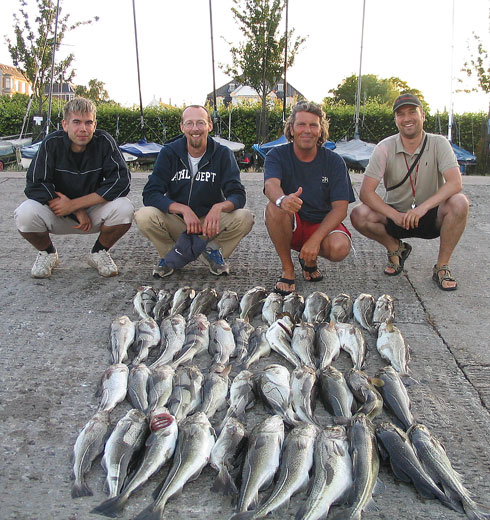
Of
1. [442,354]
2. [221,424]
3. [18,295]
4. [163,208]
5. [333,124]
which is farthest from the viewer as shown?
[333,124]

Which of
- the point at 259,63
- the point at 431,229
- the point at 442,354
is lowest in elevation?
the point at 442,354

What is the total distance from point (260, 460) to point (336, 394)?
740mm

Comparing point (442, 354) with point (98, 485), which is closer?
point (98, 485)

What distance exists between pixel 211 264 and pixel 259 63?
1703 centimetres

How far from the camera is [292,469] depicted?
237 centimetres

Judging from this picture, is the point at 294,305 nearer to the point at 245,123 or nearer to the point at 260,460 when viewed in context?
the point at 260,460

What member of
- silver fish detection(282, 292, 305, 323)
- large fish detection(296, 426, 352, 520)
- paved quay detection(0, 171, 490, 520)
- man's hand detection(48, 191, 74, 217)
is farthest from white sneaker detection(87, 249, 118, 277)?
large fish detection(296, 426, 352, 520)

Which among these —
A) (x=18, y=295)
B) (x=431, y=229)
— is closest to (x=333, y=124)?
(x=431, y=229)

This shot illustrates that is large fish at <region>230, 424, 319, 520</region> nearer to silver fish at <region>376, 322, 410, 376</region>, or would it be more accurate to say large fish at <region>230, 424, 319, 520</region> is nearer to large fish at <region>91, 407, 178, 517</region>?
large fish at <region>91, 407, 178, 517</region>

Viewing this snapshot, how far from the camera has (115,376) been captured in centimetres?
316

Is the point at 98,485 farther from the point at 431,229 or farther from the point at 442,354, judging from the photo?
the point at 431,229

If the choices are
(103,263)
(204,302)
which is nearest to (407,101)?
(204,302)

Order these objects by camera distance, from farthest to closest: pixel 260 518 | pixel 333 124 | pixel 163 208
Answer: pixel 333 124, pixel 163 208, pixel 260 518

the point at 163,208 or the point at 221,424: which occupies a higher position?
the point at 163,208
